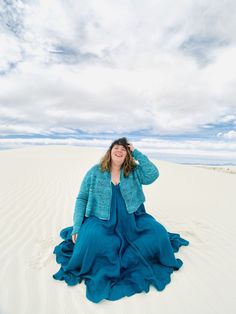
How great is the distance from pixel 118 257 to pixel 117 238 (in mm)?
251

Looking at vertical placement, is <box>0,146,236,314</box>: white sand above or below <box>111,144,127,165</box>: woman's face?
below

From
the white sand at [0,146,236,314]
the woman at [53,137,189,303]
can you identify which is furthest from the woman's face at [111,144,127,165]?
the white sand at [0,146,236,314]

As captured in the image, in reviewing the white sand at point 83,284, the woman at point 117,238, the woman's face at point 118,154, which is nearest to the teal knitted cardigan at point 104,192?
the woman at point 117,238

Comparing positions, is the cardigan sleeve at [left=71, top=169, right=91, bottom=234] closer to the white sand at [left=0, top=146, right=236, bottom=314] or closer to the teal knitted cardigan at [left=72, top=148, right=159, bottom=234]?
the teal knitted cardigan at [left=72, top=148, right=159, bottom=234]

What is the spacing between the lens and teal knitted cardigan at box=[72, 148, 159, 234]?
3625mm

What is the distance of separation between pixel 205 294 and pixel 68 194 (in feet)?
18.2

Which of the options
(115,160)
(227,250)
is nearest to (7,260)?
(115,160)

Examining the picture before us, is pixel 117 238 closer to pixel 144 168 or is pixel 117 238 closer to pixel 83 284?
pixel 83 284

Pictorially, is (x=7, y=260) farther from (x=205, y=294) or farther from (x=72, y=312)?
(x=205, y=294)

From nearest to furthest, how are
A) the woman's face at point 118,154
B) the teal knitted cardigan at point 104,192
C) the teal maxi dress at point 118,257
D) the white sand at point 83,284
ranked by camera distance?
the white sand at point 83,284 < the teal maxi dress at point 118,257 < the teal knitted cardigan at point 104,192 < the woman's face at point 118,154

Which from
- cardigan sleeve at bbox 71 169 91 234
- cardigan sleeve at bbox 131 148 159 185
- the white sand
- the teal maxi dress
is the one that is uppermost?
cardigan sleeve at bbox 131 148 159 185

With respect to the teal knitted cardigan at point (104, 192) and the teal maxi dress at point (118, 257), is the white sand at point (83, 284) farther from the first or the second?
the teal knitted cardigan at point (104, 192)

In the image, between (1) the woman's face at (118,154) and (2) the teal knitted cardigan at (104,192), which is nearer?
(2) the teal knitted cardigan at (104,192)

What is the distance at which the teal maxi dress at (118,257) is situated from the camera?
3016mm
